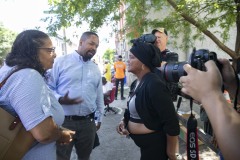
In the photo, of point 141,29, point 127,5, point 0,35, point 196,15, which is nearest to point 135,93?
point 196,15

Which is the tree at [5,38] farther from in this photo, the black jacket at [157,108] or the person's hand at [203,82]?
the person's hand at [203,82]

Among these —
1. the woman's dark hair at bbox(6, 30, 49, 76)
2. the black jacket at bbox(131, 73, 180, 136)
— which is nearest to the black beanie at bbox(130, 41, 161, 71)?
the black jacket at bbox(131, 73, 180, 136)

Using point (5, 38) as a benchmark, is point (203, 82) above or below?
below

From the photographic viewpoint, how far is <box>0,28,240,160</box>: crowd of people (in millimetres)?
961

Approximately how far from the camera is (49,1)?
199 inches

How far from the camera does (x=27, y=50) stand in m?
1.85

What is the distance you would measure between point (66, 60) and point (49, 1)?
7.62ft

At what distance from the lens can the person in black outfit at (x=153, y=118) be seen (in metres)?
2.34

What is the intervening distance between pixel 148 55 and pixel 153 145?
897 mm

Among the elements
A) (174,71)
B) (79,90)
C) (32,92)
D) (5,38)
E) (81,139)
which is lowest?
(81,139)

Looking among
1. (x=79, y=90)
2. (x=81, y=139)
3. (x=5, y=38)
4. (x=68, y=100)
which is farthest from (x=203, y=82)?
(x=5, y=38)

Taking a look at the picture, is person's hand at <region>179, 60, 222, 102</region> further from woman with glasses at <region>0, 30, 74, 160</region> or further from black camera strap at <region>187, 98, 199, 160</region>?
woman with glasses at <region>0, 30, 74, 160</region>

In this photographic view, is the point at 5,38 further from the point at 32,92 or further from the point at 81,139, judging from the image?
the point at 32,92

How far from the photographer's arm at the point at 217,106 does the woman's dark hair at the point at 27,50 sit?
47.1 inches
